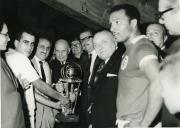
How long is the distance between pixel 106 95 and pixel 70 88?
131cm

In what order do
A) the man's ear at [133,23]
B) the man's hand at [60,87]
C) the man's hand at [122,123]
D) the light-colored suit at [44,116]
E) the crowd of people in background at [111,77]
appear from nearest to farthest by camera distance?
the crowd of people in background at [111,77]
the man's hand at [122,123]
the man's ear at [133,23]
the light-colored suit at [44,116]
the man's hand at [60,87]

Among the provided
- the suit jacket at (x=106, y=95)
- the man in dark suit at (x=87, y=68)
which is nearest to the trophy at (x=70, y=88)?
the man in dark suit at (x=87, y=68)

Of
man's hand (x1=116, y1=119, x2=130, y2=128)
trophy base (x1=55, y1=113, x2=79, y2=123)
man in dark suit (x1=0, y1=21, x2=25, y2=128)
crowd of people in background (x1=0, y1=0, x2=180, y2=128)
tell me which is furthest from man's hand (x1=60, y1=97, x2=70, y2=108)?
man's hand (x1=116, y1=119, x2=130, y2=128)

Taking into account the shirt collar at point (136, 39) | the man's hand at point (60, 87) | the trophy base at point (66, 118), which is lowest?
the trophy base at point (66, 118)

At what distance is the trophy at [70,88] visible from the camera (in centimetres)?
444

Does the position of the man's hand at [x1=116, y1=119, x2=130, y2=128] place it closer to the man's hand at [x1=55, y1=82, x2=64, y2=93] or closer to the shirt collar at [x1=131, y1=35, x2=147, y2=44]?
the shirt collar at [x1=131, y1=35, x2=147, y2=44]

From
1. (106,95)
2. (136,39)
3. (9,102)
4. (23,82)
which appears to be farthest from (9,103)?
(136,39)

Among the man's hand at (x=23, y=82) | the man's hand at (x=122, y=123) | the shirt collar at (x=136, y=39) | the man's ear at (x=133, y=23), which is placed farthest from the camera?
the man's hand at (x=23, y=82)

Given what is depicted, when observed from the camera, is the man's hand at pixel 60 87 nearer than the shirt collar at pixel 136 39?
No

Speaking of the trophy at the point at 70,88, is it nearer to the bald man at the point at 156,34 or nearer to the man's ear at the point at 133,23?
the bald man at the point at 156,34

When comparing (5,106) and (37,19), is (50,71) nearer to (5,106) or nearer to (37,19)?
(5,106)

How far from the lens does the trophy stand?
4438 millimetres

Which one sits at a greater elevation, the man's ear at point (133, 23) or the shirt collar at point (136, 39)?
the man's ear at point (133, 23)

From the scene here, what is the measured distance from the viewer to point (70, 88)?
462 centimetres
